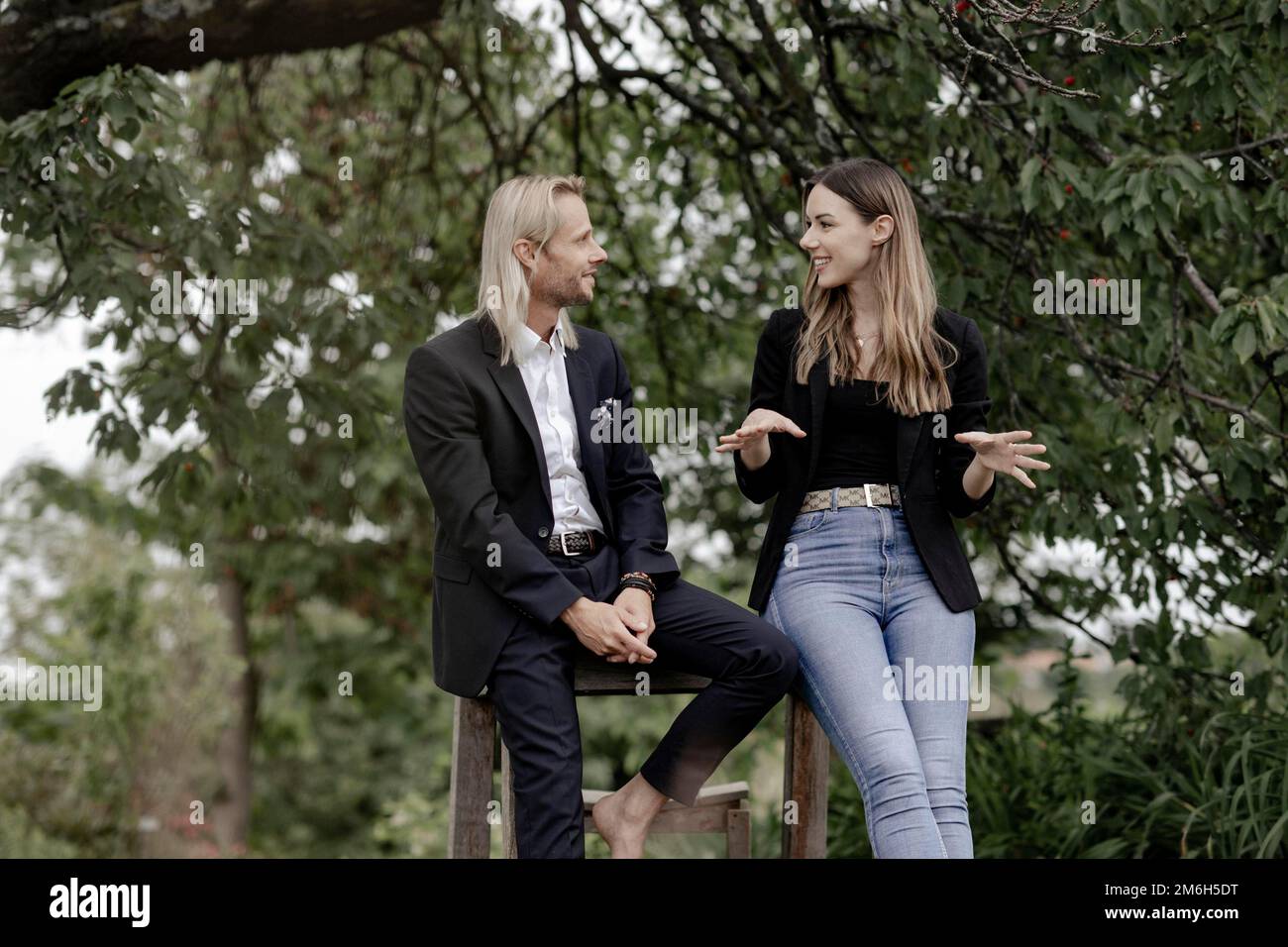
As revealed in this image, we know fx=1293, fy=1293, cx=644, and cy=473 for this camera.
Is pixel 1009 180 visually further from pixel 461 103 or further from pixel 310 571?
pixel 310 571

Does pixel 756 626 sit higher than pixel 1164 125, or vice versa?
pixel 1164 125

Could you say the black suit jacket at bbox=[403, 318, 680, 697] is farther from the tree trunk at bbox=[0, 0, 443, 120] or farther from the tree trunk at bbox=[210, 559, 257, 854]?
the tree trunk at bbox=[210, 559, 257, 854]

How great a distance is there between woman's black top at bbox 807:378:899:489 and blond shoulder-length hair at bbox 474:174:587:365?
818 millimetres

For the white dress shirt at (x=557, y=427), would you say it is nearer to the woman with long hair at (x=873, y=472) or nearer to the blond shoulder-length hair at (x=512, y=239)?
the blond shoulder-length hair at (x=512, y=239)

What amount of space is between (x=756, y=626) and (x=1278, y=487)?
6.57 ft

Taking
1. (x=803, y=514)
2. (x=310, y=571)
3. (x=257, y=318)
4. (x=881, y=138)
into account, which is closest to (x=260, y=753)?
(x=310, y=571)

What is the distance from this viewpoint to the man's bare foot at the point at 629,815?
310 cm

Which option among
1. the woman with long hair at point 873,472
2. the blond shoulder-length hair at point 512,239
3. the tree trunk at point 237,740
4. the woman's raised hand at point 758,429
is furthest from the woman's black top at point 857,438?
the tree trunk at point 237,740

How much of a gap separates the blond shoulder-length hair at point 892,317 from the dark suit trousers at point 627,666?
0.69 metres

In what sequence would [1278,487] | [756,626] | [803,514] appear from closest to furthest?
1. [756,626]
2. [803,514]
3. [1278,487]

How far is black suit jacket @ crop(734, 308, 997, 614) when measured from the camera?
3240 mm

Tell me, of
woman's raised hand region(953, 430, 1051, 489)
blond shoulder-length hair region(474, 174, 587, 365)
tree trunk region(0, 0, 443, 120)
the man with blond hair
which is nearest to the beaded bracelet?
the man with blond hair

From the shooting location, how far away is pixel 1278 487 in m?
4.05

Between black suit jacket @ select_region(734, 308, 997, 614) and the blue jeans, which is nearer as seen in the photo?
→ the blue jeans
